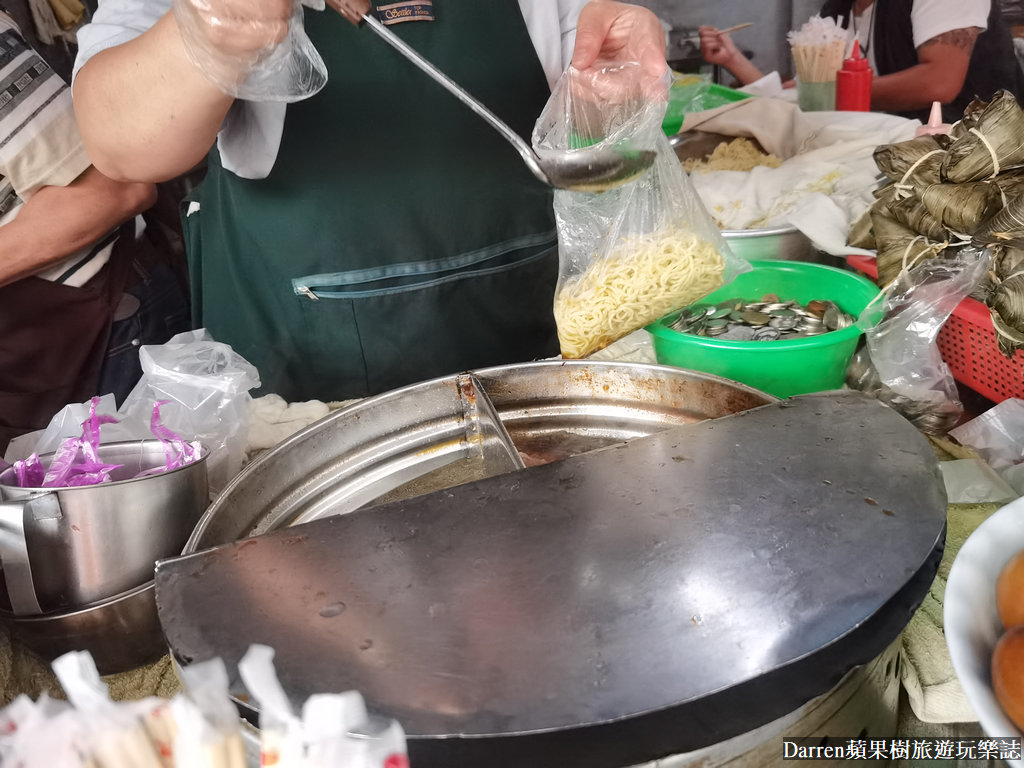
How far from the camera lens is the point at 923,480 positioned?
832 millimetres

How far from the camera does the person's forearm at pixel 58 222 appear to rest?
5.83 ft

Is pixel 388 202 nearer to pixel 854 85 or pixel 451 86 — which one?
pixel 451 86

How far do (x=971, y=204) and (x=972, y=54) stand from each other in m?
2.53

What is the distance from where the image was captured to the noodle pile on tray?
1.30 metres

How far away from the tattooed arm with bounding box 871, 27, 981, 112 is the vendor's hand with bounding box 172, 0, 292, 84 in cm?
348

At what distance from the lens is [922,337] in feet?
4.52

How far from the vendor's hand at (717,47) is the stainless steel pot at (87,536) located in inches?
145

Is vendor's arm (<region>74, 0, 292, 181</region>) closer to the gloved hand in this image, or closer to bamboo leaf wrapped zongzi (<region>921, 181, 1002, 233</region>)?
the gloved hand

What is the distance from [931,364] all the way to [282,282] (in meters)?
1.34

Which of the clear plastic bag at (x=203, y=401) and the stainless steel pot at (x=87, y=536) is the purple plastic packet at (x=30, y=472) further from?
the clear plastic bag at (x=203, y=401)

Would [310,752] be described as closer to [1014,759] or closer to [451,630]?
[451,630]

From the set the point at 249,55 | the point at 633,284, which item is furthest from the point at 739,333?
the point at 249,55

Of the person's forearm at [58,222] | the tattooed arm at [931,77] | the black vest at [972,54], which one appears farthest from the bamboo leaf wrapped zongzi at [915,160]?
the tattooed arm at [931,77]

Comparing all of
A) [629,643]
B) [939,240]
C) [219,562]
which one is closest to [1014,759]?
[629,643]
